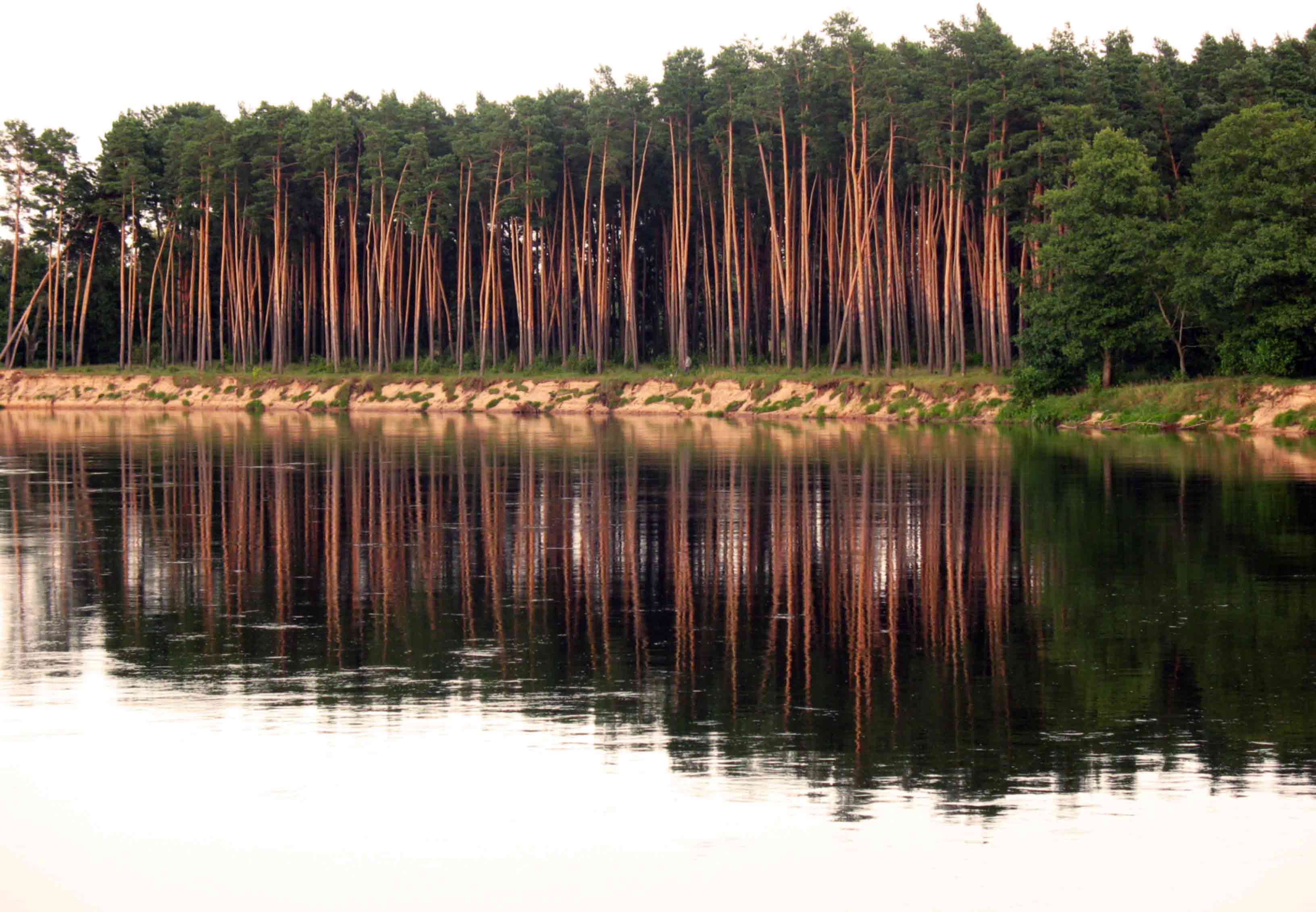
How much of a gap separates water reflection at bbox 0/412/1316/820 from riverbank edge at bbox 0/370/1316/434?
857 inches

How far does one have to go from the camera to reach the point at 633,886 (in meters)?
8.20

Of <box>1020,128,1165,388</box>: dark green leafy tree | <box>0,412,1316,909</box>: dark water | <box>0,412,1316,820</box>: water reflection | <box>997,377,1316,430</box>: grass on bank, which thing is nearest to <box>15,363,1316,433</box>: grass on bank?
<box>997,377,1316,430</box>: grass on bank

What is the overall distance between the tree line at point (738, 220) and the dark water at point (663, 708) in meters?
36.9

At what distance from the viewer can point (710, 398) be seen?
7856cm

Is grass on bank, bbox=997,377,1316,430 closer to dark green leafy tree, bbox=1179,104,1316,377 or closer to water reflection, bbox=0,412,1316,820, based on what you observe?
dark green leafy tree, bbox=1179,104,1316,377

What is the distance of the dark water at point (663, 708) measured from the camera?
8.48 meters

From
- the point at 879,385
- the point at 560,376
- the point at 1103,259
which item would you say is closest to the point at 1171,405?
the point at 1103,259

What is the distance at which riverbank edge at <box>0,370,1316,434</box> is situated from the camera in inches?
2224

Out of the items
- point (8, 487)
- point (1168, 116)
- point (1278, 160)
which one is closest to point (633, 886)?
point (8, 487)

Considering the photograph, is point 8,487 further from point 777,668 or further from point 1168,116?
point 1168,116

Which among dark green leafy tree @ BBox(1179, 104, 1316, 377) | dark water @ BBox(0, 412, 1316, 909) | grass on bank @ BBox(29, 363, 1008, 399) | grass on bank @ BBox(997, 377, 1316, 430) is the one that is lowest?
dark water @ BBox(0, 412, 1316, 909)

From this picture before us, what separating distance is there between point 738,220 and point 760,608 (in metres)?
85.4

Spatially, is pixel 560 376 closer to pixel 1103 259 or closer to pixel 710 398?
pixel 710 398

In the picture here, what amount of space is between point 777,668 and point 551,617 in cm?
368
